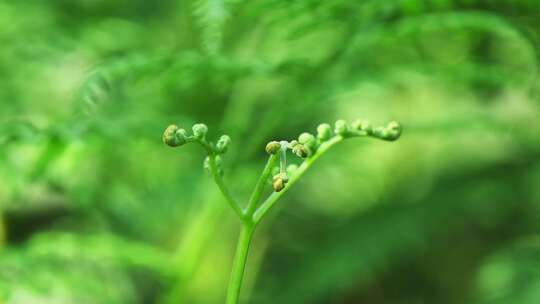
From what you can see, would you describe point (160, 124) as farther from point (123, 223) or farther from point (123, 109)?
point (123, 223)

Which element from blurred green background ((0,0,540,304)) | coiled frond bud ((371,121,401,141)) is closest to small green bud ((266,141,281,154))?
coiled frond bud ((371,121,401,141))

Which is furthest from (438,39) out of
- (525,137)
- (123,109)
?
(123,109)

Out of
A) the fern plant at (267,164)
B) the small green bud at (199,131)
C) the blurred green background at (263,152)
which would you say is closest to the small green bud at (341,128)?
the fern plant at (267,164)

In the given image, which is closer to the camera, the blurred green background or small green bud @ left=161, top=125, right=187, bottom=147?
small green bud @ left=161, top=125, right=187, bottom=147

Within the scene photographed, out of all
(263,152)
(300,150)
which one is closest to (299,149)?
(300,150)

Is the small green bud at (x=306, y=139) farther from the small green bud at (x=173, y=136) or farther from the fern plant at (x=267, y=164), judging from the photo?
the small green bud at (x=173, y=136)

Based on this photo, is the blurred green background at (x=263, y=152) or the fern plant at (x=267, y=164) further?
the blurred green background at (x=263, y=152)

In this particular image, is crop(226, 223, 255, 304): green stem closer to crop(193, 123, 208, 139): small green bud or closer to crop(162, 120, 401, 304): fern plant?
crop(162, 120, 401, 304): fern plant
